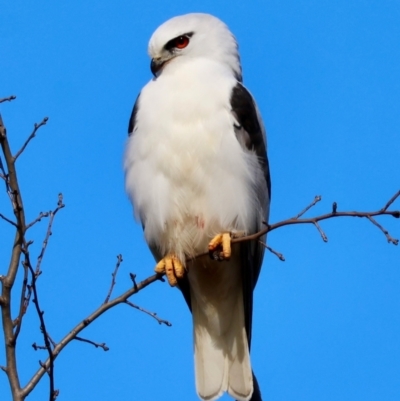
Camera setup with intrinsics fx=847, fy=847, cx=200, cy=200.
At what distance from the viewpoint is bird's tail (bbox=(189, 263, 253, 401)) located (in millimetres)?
5016

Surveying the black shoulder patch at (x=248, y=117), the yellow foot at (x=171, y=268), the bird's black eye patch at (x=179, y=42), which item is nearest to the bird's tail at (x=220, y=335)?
the yellow foot at (x=171, y=268)

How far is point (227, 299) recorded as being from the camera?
5211mm

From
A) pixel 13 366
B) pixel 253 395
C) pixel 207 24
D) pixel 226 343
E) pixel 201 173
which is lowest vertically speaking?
pixel 13 366

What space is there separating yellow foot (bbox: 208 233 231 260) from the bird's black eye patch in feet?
4.48

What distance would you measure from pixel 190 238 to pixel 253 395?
3.35 feet

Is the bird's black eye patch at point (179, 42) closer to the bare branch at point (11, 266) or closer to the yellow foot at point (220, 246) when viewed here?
the yellow foot at point (220, 246)

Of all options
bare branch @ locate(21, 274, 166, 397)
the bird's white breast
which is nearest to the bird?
the bird's white breast

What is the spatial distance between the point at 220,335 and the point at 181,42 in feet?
6.05

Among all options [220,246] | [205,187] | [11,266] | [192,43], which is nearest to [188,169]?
[205,187]

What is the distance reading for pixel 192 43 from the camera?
531 cm

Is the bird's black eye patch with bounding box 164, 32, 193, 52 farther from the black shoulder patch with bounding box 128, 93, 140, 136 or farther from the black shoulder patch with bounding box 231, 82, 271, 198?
the black shoulder patch with bounding box 231, 82, 271, 198

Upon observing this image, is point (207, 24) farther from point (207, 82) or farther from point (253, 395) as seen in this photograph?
point (253, 395)

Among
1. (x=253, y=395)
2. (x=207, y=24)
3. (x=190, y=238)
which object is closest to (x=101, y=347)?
(x=190, y=238)

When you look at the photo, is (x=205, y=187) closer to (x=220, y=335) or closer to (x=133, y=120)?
(x=133, y=120)
